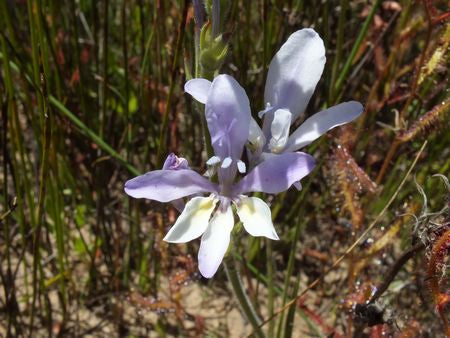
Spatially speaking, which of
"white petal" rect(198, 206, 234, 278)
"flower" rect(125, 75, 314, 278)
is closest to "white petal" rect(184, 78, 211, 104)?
"flower" rect(125, 75, 314, 278)

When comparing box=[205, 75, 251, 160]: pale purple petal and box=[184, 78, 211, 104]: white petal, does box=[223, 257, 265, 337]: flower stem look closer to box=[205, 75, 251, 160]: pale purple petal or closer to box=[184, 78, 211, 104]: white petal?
box=[205, 75, 251, 160]: pale purple petal

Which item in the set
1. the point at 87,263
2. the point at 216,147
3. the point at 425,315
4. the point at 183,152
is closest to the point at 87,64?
the point at 183,152

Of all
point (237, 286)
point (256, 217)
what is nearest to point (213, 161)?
point (256, 217)

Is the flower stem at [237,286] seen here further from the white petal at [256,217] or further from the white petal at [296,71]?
the white petal at [296,71]

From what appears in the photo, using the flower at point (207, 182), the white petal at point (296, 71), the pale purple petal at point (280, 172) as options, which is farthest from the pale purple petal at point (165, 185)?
the white petal at point (296, 71)

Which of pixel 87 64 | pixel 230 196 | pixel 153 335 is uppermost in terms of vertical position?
pixel 230 196

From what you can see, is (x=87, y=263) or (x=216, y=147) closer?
(x=216, y=147)

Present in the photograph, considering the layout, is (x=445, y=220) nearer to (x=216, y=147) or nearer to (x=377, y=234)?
(x=216, y=147)

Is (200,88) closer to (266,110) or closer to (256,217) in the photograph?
(266,110)
